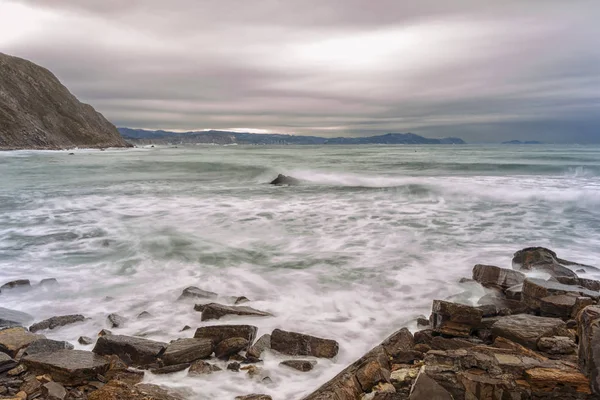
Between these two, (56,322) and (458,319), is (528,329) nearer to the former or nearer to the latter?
(458,319)

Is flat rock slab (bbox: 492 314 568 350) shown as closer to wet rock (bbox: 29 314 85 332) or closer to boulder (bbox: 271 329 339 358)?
boulder (bbox: 271 329 339 358)

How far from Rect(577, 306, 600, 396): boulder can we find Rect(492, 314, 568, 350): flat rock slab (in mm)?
522

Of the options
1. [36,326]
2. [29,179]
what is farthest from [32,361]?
[29,179]

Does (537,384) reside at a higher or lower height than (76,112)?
lower

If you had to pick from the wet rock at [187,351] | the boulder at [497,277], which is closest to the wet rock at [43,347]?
the wet rock at [187,351]

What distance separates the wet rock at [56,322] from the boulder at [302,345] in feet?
8.83

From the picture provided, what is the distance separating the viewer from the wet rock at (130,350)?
392 centimetres

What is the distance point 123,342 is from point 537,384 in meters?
3.69

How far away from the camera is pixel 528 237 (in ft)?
33.0

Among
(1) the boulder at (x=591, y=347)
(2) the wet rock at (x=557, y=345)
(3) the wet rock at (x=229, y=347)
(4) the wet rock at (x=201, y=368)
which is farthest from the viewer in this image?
(3) the wet rock at (x=229, y=347)

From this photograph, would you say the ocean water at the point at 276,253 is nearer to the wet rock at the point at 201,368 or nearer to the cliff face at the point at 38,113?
the wet rock at the point at 201,368

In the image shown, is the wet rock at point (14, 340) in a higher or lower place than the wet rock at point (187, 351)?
higher

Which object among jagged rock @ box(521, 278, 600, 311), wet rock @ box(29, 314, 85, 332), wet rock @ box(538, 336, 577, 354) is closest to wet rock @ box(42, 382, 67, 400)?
wet rock @ box(29, 314, 85, 332)

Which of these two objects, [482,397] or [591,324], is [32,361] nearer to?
[482,397]
